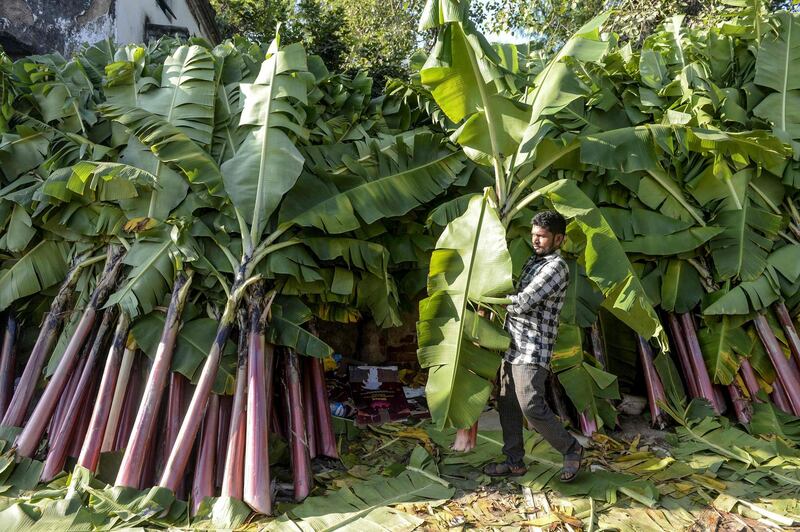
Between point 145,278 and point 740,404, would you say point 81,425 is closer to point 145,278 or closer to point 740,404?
point 145,278

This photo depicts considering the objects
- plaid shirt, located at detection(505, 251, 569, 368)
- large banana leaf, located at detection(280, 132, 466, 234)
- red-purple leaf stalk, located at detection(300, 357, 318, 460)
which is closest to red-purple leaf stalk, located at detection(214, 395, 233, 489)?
red-purple leaf stalk, located at detection(300, 357, 318, 460)

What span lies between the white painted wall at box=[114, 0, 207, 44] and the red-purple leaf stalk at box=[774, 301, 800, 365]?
1089cm

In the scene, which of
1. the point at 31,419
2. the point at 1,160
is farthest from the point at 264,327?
the point at 1,160

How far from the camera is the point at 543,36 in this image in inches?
656

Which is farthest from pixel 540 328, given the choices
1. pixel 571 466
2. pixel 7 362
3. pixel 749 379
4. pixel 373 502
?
pixel 7 362

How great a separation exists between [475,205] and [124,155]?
3592mm

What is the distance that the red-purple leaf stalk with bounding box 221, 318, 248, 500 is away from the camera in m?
4.20

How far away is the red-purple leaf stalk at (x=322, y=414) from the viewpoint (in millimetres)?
5145

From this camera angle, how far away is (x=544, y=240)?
421cm

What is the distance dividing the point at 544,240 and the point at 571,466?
5.44 feet

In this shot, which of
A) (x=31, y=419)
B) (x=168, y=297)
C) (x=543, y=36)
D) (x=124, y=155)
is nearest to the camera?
(x=31, y=419)

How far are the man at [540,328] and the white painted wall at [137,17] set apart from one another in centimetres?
954

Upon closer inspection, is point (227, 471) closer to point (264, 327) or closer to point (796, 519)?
point (264, 327)

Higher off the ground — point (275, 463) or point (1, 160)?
point (1, 160)
